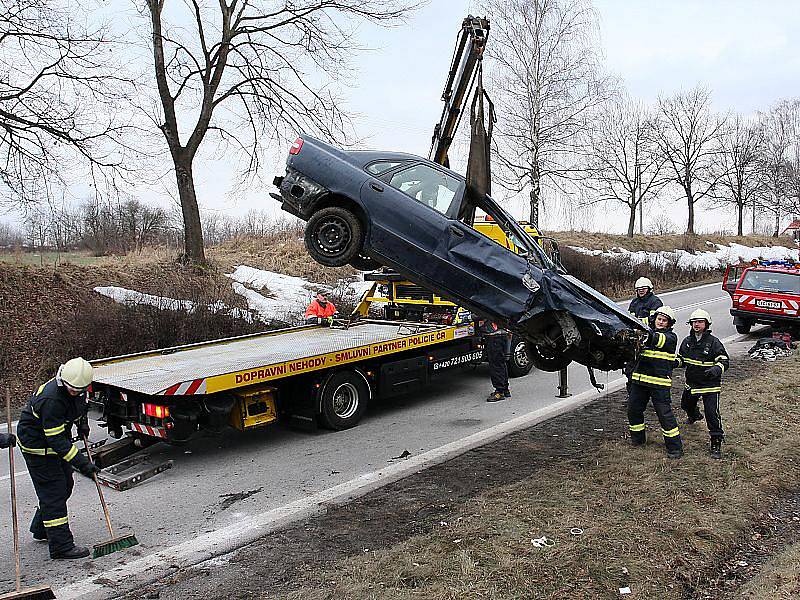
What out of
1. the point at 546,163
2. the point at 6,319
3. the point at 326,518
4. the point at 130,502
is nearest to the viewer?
the point at 326,518

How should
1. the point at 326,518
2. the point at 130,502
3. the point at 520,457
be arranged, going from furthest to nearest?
the point at 520,457 → the point at 130,502 → the point at 326,518

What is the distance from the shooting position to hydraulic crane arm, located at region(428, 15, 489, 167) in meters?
8.59

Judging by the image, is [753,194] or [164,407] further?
[753,194]

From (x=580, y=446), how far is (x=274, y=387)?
3417 mm

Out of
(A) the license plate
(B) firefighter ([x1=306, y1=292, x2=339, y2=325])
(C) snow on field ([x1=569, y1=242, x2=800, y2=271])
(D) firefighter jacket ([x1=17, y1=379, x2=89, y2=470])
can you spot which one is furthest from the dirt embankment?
(C) snow on field ([x1=569, y1=242, x2=800, y2=271])

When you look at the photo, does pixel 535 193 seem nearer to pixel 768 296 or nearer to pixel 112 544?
pixel 768 296

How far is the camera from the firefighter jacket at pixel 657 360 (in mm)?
6902

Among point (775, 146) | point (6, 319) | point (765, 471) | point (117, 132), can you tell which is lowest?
point (765, 471)

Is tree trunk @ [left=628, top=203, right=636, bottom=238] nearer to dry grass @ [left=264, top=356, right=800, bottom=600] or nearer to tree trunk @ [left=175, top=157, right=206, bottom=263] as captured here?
tree trunk @ [left=175, top=157, right=206, bottom=263]

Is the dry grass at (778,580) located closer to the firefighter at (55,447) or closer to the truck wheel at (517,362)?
the firefighter at (55,447)

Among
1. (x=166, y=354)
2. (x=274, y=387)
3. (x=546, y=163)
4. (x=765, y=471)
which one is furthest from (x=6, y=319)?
(x=546, y=163)

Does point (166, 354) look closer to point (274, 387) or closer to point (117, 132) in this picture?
point (274, 387)

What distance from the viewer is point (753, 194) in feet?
160

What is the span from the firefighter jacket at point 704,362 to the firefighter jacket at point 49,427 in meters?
5.65
